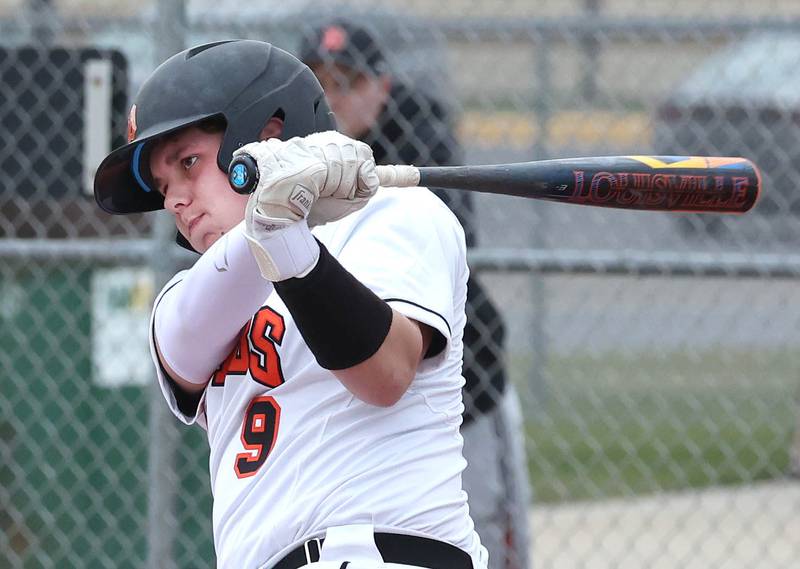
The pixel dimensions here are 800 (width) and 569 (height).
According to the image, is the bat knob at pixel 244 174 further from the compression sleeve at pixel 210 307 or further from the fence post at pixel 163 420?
the fence post at pixel 163 420

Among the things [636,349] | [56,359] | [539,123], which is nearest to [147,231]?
[56,359]

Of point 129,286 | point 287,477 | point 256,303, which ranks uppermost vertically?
point 256,303

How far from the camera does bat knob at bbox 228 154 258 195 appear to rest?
165 cm

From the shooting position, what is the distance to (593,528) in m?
5.21

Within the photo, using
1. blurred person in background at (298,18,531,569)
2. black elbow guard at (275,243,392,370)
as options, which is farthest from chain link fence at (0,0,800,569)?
black elbow guard at (275,243,392,370)

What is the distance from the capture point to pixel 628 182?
1.96 metres

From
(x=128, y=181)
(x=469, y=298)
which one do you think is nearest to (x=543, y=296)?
(x=469, y=298)

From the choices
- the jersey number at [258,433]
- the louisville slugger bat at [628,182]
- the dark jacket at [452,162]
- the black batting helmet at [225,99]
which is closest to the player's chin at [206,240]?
the black batting helmet at [225,99]

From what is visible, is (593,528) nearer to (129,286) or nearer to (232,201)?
(129,286)

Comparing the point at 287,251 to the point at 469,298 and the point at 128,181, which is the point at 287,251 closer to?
the point at 128,181

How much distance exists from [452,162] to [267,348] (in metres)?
2.01

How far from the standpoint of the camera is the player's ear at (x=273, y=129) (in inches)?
78.4

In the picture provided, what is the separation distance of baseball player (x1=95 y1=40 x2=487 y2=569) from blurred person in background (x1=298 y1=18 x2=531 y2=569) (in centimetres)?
162

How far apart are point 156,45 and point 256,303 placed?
6.27ft
